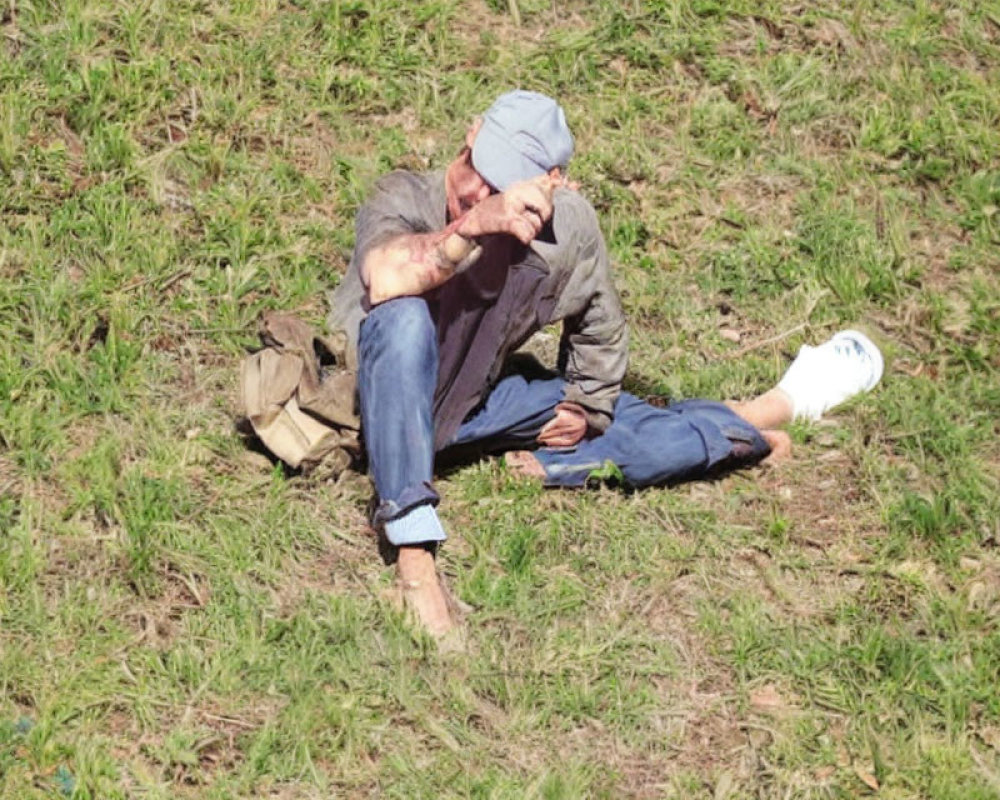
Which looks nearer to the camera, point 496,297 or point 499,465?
point 496,297

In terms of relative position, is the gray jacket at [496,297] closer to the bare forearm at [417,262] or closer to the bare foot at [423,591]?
the bare forearm at [417,262]

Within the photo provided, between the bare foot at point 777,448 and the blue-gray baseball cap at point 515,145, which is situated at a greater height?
the blue-gray baseball cap at point 515,145

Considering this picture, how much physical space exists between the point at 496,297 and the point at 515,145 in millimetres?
516

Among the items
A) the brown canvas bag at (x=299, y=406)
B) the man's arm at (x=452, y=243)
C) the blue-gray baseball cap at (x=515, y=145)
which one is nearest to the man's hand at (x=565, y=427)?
the brown canvas bag at (x=299, y=406)

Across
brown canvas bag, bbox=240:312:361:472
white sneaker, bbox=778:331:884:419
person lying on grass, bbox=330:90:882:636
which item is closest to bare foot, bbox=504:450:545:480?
person lying on grass, bbox=330:90:882:636

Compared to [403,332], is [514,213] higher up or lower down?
higher up

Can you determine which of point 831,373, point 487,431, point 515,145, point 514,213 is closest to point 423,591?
point 487,431

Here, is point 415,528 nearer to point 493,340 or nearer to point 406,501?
point 406,501

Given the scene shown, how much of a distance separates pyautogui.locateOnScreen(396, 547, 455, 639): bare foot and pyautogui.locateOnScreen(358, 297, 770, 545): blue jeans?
2.7 inches

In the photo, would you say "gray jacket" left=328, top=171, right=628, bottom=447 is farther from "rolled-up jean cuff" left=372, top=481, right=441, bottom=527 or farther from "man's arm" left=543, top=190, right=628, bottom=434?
"rolled-up jean cuff" left=372, top=481, right=441, bottom=527

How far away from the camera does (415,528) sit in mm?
6277

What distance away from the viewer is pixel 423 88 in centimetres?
841

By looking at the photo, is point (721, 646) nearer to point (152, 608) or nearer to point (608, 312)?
point (608, 312)

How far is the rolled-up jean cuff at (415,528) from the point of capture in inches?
247
